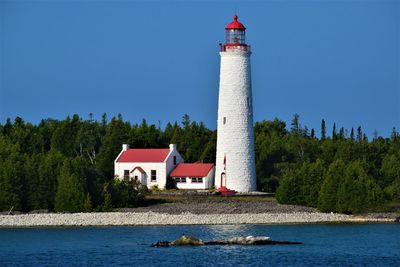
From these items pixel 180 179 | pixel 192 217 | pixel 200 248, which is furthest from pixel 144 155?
pixel 200 248

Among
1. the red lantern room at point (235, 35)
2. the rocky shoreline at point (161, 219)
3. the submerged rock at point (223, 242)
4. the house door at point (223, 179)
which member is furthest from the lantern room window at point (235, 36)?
the submerged rock at point (223, 242)

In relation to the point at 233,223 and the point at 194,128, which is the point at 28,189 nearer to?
the point at 233,223

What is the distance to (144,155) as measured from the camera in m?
74.8

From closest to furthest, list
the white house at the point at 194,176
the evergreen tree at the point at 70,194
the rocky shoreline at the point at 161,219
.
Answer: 1. the rocky shoreline at the point at 161,219
2. the evergreen tree at the point at 70,194
3. the white house at the point at 194,176

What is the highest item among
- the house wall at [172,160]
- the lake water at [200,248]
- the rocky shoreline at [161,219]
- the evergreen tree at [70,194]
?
the house wall at [172,160]

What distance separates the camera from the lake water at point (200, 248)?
45.8 metres

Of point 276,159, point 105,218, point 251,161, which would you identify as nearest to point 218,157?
point 251,161

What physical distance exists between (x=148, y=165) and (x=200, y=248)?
982 inches

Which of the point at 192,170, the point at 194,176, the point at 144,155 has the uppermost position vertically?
the point at 144,155

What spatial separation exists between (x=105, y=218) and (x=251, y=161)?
12.1 meters

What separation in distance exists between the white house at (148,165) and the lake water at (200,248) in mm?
14510

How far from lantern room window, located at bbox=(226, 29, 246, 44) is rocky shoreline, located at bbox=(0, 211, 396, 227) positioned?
40.9ft

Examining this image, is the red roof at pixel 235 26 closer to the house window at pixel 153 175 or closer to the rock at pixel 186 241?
the house window at pixel 153 175

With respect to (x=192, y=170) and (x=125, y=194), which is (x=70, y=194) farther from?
(x=192, y=170)
